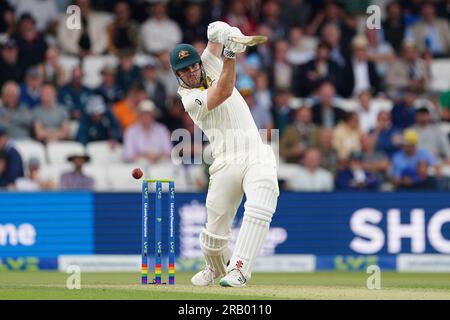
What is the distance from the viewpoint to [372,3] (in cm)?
1917

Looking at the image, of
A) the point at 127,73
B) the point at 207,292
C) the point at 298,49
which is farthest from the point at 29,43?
the point at 207,292

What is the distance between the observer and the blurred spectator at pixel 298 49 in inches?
719

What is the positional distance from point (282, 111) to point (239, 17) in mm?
1963

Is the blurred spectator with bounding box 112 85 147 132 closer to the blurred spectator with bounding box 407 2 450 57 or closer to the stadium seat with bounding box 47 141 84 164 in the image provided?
the stadium seat with bounding box 47 141 84 164

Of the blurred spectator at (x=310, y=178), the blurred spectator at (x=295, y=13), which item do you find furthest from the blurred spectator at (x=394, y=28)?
the blurred spectator at (x=310, y=178)

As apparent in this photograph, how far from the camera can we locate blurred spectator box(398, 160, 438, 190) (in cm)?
1581

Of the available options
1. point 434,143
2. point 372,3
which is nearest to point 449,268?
point 434,143

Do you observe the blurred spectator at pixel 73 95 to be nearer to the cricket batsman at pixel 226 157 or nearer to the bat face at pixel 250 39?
the cricket batsman at pixel 226 157

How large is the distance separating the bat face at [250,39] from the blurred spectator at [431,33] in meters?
10.2

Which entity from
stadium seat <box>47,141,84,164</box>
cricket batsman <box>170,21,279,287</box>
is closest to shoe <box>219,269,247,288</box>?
cricket batsman <box>170,21,279,287</box>

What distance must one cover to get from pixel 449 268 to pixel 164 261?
3.54 metres

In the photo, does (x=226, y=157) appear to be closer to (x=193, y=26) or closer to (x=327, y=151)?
(x=327, y=151)

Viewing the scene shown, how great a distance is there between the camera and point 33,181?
15.8 m
